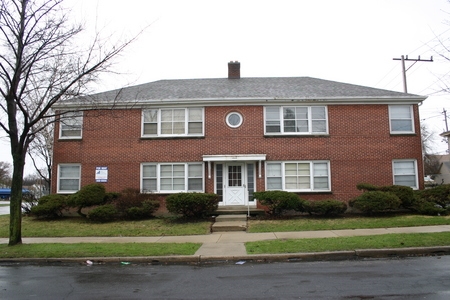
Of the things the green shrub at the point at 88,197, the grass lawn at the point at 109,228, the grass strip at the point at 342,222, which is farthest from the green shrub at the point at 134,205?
the grass strip at the point at 342,222

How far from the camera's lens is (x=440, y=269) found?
705 centimetres

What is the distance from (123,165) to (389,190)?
1214 centimetres

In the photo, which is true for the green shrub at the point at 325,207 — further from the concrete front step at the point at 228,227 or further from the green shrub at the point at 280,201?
the concrete front step at the point at 228,227

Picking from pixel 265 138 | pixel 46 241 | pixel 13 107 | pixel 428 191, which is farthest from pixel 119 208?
pixel 428 191

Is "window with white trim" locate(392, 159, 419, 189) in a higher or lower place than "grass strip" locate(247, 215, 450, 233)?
higher

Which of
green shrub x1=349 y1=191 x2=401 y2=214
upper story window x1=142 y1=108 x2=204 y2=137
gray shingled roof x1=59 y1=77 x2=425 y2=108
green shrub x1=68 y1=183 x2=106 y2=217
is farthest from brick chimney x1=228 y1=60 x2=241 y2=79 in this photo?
green shrub x1=349 y1=191 x2=401 y2=214

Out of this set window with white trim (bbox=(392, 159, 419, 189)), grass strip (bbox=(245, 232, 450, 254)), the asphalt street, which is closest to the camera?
the asphalt street

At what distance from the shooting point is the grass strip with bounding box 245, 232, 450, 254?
352 inches

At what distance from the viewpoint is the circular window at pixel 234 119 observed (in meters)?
17.0

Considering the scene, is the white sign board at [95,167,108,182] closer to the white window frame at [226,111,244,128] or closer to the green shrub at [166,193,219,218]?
the green shrub at [166,193,219,218]

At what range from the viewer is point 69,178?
17203 millimetres

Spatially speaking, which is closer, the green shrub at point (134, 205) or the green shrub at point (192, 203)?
the green shrub at point (192, 203)

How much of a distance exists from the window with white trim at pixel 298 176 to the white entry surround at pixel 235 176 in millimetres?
774

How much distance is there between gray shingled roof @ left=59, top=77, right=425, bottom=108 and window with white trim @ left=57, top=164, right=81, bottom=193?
12.3ft
